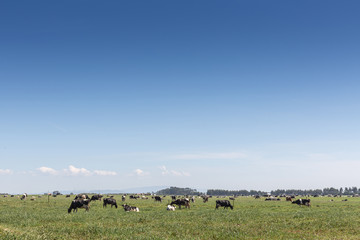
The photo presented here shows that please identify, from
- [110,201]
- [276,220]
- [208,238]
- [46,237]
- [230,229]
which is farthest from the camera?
[110,201]

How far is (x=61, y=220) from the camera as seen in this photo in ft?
88.8

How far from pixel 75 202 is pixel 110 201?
376 inches

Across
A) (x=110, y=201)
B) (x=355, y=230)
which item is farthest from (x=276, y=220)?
(x=110, y=201)

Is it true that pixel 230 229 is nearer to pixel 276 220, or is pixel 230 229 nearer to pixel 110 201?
pixel 276 220

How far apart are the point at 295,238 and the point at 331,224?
320 inches

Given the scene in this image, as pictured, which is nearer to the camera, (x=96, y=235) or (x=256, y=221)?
(x=96, y=235)

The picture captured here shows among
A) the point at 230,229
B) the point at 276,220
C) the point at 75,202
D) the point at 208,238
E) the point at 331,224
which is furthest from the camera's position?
the point at 75,202

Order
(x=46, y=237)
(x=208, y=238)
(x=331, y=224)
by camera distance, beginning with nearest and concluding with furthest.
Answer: (x=46, y=237) → (x=208, y=238) → (x=331, y=224)

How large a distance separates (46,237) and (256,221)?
18.1 metres

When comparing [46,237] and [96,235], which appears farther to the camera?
[96,235]

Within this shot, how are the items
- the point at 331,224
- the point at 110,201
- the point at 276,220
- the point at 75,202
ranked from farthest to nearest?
the point at 110,201 → the point at 75,202 → the point at 276,220 → the point at 331,224

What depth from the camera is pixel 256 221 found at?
1062 inches

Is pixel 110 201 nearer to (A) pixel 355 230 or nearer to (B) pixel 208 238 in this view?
(B) pixel 208 238

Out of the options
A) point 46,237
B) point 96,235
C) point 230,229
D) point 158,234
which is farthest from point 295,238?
point 46,237
